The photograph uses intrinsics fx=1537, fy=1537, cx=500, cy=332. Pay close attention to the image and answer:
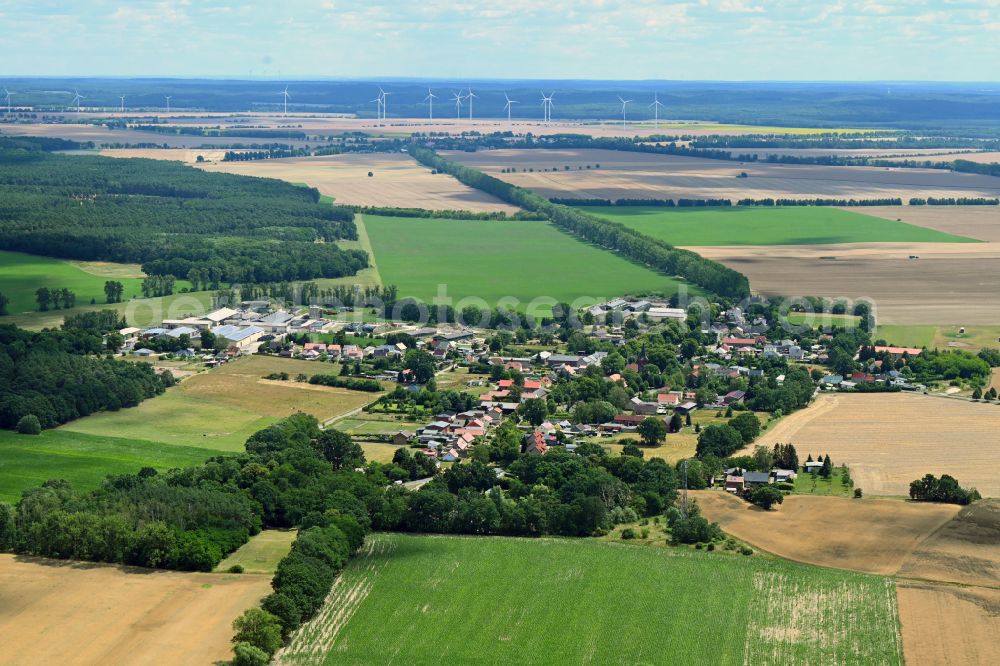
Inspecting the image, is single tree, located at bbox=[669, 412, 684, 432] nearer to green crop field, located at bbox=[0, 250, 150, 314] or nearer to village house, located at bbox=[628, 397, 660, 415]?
village house, located at bbox=[628, 397, 660, 415]

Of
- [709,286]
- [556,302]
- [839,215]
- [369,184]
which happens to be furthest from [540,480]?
[369,184]

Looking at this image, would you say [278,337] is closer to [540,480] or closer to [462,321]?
[462,321]

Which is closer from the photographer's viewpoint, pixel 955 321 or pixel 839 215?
pixel 955 321

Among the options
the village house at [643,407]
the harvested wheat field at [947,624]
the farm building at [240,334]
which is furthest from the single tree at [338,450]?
the farm building at [240,334]

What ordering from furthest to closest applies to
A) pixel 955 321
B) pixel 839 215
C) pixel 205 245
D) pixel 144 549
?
pixel 839 215
pixel 205 245
pixel 955 321
pixel 144 549

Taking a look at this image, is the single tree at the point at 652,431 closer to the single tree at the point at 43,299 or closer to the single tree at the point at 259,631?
the single tree at the point at 259,631

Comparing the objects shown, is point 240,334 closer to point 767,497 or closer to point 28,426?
point 28,426

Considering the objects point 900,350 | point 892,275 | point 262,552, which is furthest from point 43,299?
point 892,275
